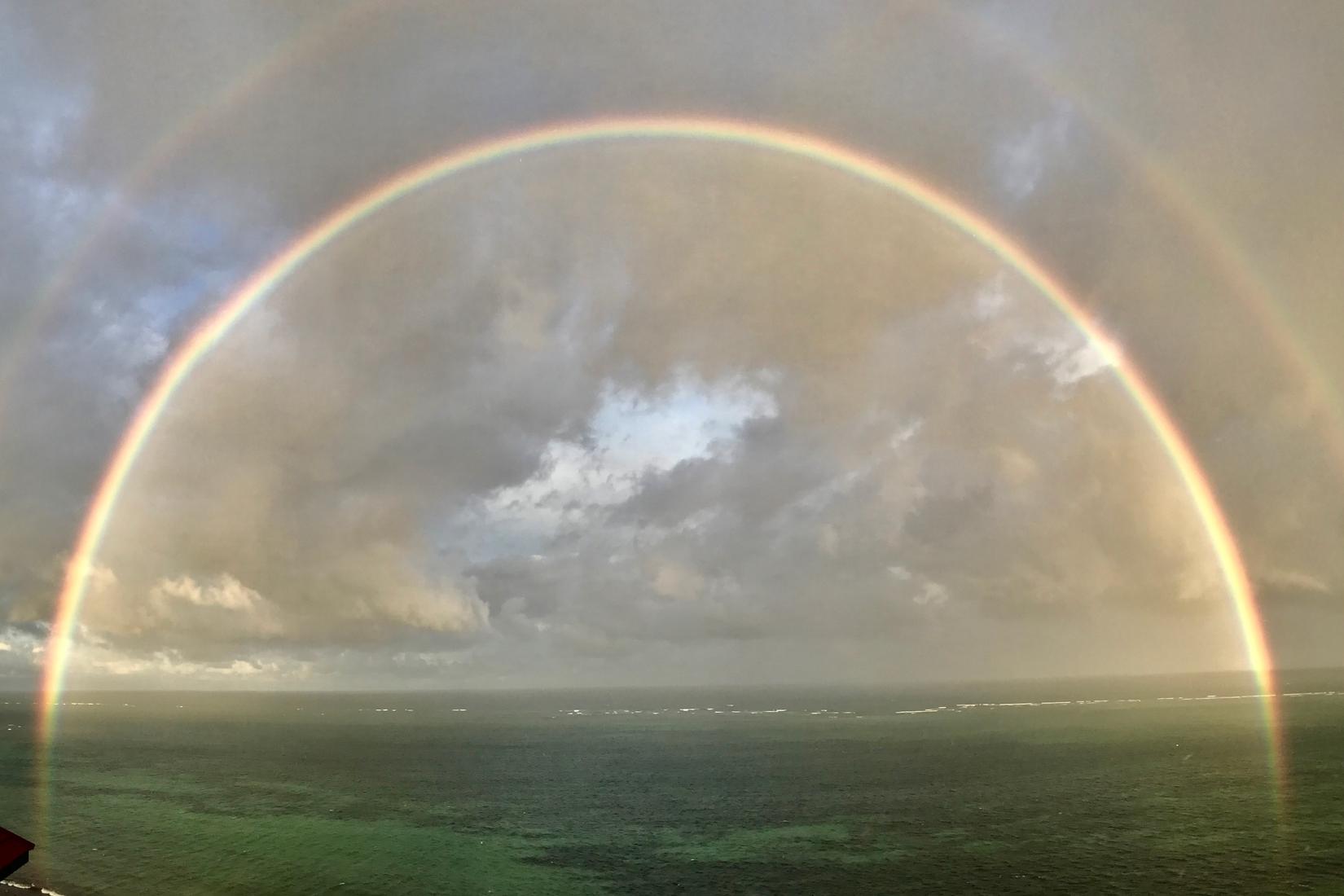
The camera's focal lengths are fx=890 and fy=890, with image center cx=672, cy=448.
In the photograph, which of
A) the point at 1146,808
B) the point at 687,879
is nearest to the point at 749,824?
the point at 687,879

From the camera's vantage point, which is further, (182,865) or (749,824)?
(749,824)

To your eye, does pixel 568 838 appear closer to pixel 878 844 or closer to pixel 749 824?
pixel 749 824

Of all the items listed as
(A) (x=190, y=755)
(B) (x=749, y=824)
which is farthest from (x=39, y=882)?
(A) (x=190, y=755)

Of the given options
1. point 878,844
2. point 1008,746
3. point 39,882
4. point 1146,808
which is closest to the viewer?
point 39,882

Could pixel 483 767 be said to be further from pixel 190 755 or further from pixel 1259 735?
pixel 1259 735

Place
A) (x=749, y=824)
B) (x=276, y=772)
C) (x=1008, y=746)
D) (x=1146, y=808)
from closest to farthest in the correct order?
(x=749, y=824), (x=1146, y=808), (x=276, y=772), (x=1008, y=746)

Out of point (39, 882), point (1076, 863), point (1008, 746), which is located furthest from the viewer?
point (1008, 746)
